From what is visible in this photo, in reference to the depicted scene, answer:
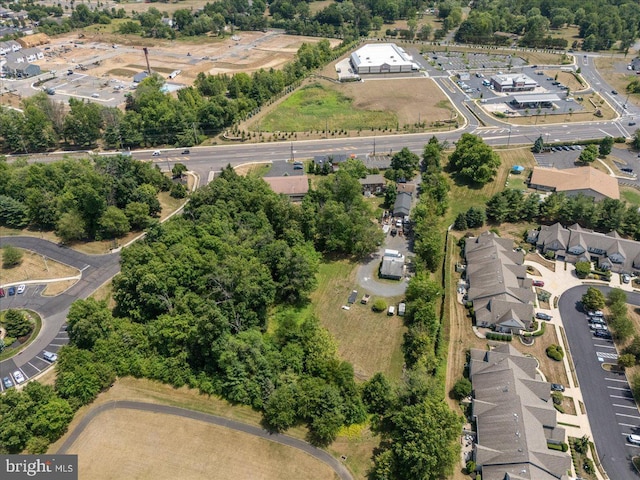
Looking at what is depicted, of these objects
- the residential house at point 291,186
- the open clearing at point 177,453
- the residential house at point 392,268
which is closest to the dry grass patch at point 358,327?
the residential house at point 392,268

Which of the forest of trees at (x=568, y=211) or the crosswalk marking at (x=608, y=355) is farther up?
the forest of trees at (x=568, y=211)

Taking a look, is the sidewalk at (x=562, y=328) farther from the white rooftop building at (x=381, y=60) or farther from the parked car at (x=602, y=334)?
the white rooftop building at (x=381, y=60)

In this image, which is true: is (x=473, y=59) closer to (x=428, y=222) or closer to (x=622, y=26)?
(x=622, y=26)

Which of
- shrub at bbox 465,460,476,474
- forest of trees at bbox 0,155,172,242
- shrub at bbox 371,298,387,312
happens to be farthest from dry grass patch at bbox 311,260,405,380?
forest of trees at bbox 0,155,172,242

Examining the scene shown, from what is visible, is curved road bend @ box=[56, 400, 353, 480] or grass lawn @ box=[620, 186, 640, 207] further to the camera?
grass lawn @ box=[620, 186, 640, 207]

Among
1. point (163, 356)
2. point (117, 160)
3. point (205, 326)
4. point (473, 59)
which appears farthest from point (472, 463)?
point (473, 59)

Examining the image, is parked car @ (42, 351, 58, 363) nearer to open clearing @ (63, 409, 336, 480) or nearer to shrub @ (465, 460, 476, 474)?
open clearing @ (63, 409, 336, 480)
